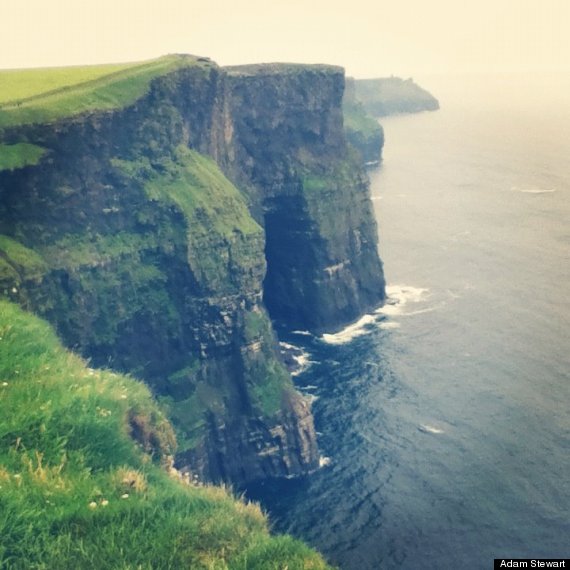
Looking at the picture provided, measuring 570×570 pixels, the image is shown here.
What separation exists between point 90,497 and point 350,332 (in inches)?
3536

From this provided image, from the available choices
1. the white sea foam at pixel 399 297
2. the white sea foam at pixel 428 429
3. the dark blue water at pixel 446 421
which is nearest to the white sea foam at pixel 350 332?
the dark blue water at pixel 446 421

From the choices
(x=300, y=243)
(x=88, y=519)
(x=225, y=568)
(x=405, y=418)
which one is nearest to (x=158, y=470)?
(x=88, y=519)

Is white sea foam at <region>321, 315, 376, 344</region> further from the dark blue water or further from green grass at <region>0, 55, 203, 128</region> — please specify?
green grass at <region>0, 55, 203, 128</region>

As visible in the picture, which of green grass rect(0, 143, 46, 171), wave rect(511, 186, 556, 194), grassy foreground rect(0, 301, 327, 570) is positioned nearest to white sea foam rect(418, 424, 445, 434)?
green grass rect(0, 143, 46, 171)

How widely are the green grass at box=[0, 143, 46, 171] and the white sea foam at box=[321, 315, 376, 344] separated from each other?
57.0 m

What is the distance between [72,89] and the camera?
7438cm

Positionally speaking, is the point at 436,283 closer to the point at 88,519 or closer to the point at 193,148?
the point at 193,148

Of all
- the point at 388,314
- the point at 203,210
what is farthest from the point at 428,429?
the point at 388,314

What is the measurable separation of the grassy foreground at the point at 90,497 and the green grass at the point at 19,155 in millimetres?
37395

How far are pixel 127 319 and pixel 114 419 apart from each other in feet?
149

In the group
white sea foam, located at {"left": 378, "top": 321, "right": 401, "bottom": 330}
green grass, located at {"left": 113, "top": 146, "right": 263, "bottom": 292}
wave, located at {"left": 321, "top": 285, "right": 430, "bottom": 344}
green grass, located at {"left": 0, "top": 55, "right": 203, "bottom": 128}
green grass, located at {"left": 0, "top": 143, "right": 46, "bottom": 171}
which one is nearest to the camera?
green grass, located at {"left": 0, "top": 143, "right": 46, "bottom": 171}

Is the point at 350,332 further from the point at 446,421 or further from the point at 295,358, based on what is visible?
the point at 446,421

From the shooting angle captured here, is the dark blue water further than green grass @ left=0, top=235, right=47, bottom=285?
Yes

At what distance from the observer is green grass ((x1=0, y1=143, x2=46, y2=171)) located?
2406 inches
